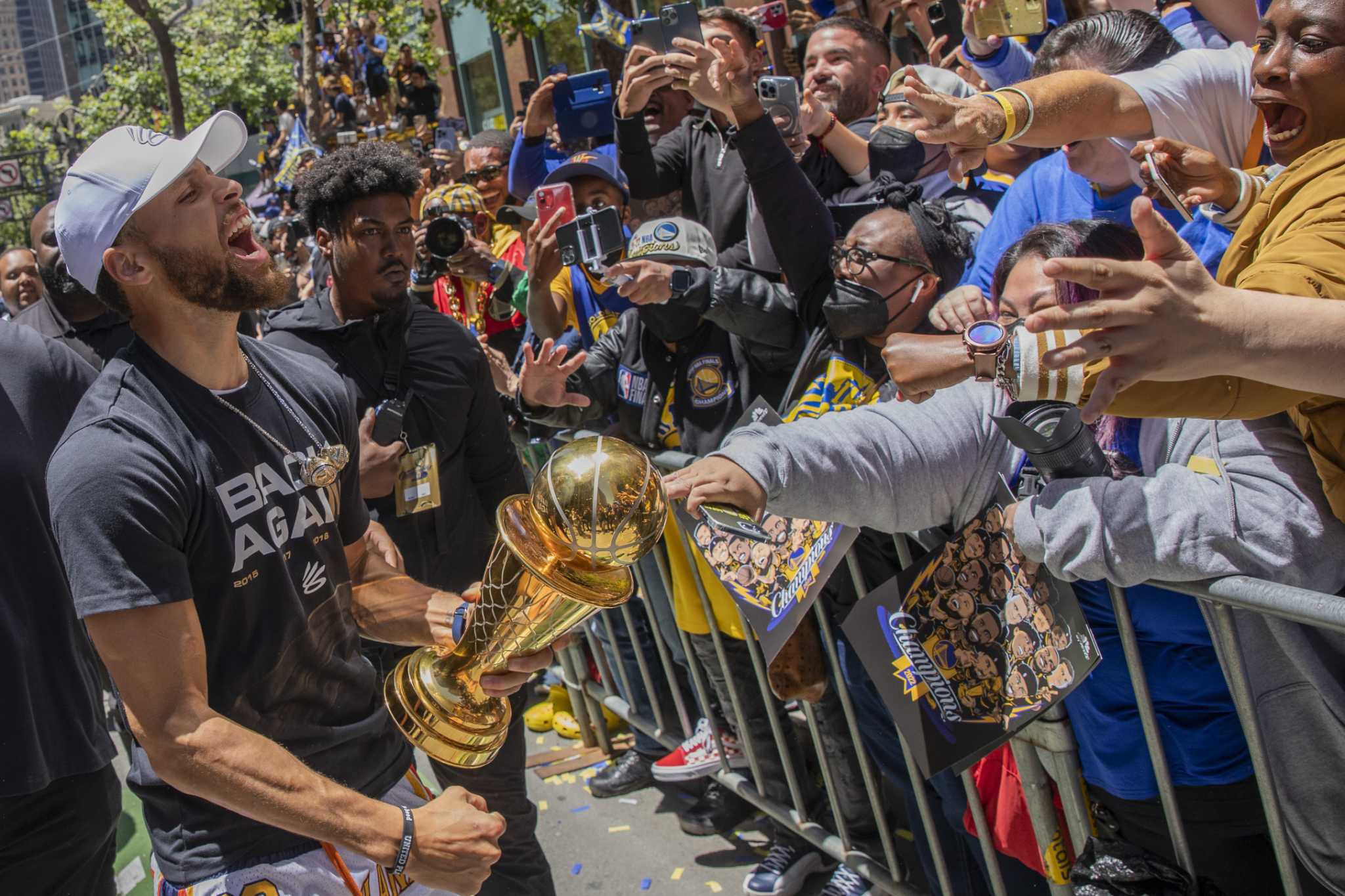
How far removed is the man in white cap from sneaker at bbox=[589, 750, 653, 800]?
6.14 ft

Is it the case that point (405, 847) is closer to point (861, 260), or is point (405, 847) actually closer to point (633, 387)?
point (861, 260)

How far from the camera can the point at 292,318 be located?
11.0ft

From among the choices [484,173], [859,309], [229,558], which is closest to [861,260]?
[859,309]

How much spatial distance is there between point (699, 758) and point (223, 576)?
215cm

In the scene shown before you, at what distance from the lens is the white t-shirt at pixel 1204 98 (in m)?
2.49

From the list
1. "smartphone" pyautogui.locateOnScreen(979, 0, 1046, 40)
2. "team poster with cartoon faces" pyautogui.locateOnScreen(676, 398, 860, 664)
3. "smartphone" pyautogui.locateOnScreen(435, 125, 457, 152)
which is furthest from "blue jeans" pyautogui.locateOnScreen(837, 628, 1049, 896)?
"smartphone" pyautogui.locateOnScreen(435, 125, 457, 152)

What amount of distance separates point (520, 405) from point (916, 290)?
1393mm

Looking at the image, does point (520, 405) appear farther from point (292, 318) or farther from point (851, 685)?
point (851, 685)

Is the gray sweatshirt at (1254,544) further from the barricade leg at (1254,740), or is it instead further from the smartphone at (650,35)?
the smartphone at (650,35)

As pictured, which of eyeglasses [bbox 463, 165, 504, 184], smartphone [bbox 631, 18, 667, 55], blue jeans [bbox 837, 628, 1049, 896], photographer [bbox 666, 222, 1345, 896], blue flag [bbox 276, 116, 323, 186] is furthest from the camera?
blue flag [bbox 276, 116, 323, 186]

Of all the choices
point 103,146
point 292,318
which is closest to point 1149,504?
point 103,146

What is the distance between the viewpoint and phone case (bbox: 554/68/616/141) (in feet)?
17.0

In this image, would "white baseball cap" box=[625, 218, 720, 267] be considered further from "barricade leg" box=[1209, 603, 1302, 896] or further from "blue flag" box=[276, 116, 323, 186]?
"blue flag" box=[276, 116, 323, 186]

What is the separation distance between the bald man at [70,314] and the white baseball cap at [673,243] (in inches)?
79.3
